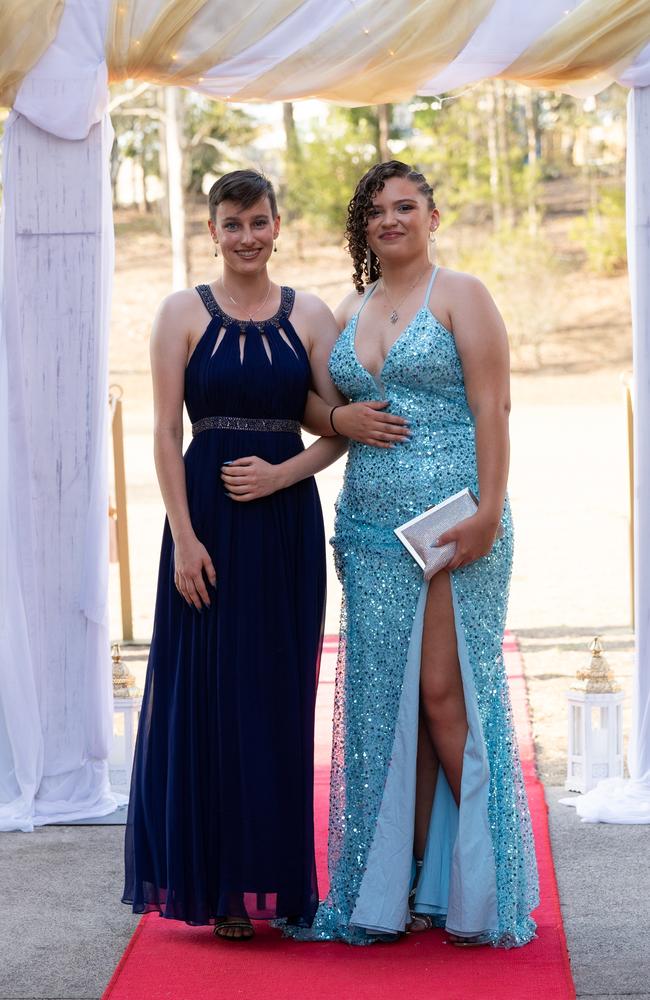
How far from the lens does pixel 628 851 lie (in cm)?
471

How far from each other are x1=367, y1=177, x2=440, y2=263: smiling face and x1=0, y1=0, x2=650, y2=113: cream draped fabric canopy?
1284mm

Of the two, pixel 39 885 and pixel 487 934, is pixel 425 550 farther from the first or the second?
pixel 39 885

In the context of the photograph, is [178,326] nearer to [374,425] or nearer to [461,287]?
[374,425]

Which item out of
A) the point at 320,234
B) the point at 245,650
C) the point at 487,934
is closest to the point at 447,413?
the point at 245,650

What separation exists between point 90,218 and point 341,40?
1.08 m

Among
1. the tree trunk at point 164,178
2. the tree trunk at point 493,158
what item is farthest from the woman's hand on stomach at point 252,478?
the tree trunk at point 164,178

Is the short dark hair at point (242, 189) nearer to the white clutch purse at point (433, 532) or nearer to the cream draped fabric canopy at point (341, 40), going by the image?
the white clutch purse at point (433, 532)

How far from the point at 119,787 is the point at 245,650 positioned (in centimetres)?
185

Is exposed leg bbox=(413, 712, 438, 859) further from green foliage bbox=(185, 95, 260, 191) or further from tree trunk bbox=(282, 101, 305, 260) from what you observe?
tree trunk bbox=(282, 101, 305, 260)

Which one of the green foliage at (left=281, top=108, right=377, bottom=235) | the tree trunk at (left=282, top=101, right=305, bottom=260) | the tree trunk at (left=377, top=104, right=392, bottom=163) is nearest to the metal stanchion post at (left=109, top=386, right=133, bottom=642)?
the tree trunk at (left=282, top=101, right=305, bottom=260)

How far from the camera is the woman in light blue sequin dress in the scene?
12.6ft

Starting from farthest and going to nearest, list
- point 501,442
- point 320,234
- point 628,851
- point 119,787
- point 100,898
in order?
point 320,234 → point 119,787 → point 628,851 → point 100,898 → point 501,442

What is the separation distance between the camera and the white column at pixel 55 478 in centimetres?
512

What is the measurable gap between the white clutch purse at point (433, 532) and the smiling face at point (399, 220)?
→ 0.69 metres
